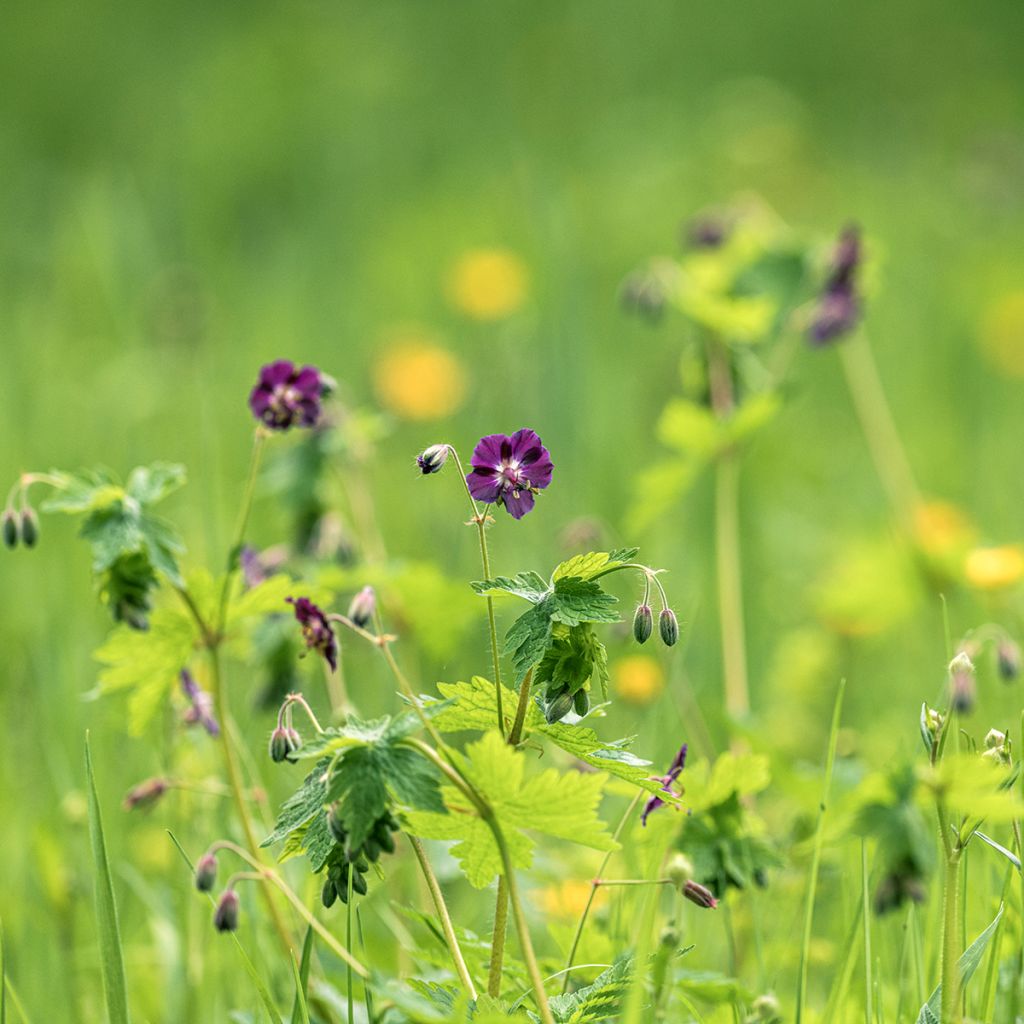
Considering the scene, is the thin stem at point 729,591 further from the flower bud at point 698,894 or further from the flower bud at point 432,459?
the flower bud at point 432,459

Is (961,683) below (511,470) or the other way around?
below

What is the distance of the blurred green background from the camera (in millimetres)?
2754

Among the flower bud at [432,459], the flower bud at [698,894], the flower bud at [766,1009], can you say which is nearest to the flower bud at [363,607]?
the flower bud at [432,459]

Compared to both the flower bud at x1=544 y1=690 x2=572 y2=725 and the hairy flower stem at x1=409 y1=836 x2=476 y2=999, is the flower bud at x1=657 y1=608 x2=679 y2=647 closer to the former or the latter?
the flower bud at x1=544 y1=690 x2=572 y2=725

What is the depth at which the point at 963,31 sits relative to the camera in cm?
956

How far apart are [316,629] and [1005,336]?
4.53 m

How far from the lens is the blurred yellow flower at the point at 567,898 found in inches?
77.8

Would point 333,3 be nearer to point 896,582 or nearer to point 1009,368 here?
point 1009,368

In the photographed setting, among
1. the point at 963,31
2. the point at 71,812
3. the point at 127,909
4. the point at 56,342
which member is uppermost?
the point at 963,31

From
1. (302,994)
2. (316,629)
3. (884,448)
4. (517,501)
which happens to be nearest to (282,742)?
(316,629)

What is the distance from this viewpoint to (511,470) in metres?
1.36

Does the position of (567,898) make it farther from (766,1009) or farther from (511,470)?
(511,470)

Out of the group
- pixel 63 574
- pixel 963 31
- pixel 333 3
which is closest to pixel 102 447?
pixel 63 574

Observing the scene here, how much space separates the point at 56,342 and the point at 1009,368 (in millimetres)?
3498
